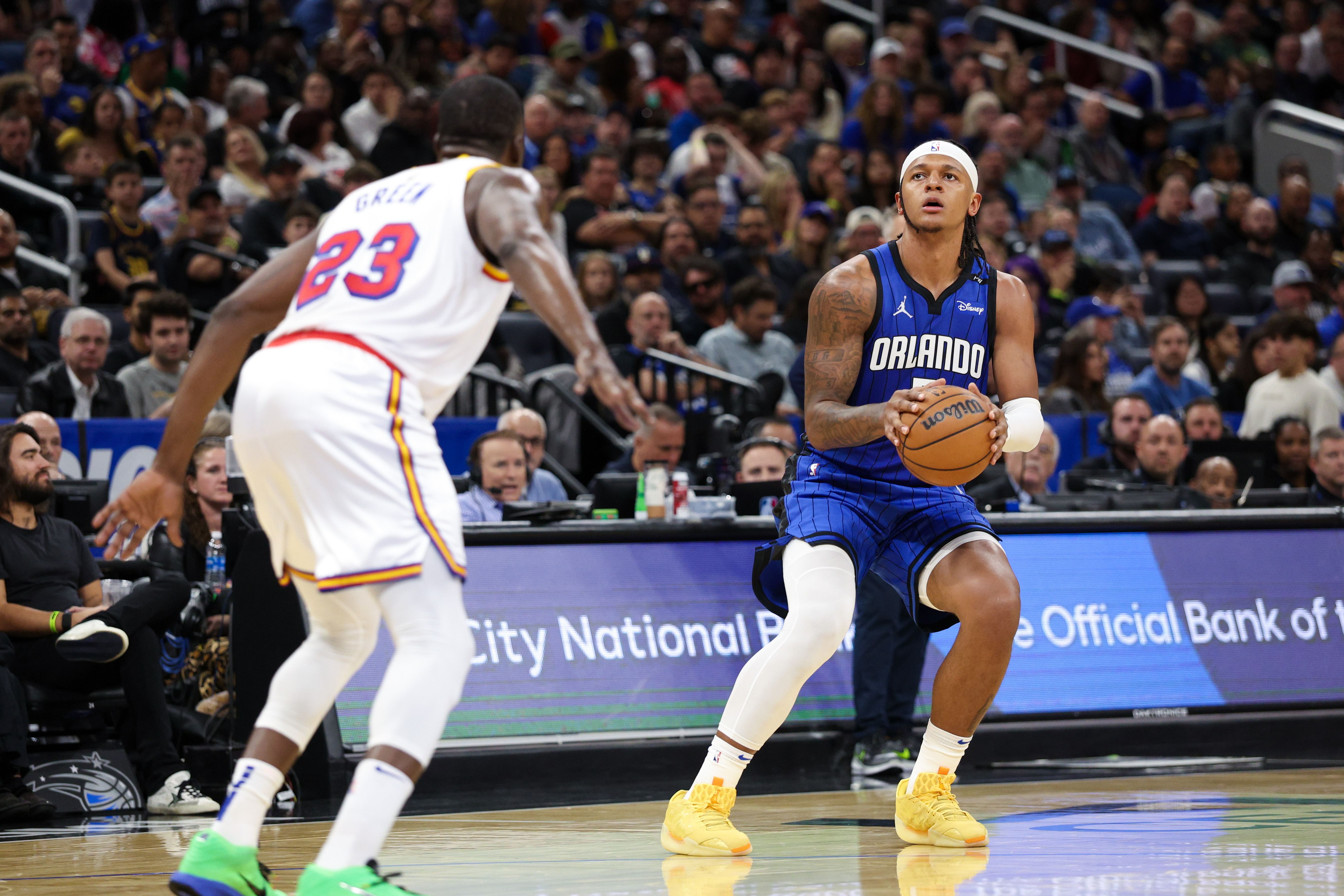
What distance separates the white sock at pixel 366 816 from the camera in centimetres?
365

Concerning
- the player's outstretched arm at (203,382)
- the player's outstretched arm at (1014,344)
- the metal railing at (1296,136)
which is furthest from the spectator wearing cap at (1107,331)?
the player's outstretched arm at (203,382)

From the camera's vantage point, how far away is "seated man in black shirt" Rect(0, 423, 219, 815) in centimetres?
700

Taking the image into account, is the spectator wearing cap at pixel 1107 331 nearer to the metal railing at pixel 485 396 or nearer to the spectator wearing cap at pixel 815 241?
the spectator wearing cap at pixel 815 241

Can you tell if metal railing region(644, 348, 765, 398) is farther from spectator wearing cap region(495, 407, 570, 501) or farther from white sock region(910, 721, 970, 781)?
white sock region(910, 721, 970, 781)

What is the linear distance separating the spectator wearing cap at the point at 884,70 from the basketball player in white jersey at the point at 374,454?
1320cm

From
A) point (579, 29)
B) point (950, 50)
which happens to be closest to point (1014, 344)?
point (579, 29)

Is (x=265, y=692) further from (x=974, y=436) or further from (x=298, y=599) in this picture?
(x=974, y=436)

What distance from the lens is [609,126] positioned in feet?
48.9

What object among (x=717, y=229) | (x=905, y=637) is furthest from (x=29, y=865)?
(x=717, y=229)

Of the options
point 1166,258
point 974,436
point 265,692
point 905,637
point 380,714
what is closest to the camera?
point 380,714

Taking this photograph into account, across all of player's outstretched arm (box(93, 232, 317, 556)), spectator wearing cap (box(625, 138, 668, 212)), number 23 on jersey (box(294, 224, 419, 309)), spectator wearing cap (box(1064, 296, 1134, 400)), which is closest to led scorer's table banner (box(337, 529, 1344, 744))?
player's outstretched arm (box(93, 232, 317, 556))

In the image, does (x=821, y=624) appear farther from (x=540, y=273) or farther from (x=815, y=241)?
(x=815, y=241)

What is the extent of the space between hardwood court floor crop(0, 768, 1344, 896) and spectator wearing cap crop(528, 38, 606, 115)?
9.50m

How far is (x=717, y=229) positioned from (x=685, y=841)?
922 cm
